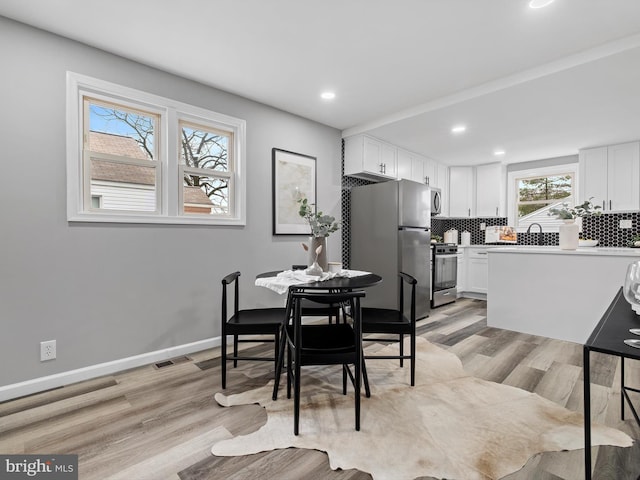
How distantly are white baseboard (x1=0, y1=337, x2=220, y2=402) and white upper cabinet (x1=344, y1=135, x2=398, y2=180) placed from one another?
2796 millimetres

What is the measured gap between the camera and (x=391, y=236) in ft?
12.8

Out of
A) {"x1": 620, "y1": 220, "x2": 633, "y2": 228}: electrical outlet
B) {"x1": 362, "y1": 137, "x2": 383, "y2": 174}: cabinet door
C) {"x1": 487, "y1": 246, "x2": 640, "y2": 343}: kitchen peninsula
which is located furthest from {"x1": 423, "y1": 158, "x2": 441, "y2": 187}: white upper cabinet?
{"x1": 620, "y1": 220, "x2": 633, "y2": 228}: electrical outlet

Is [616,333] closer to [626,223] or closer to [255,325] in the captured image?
[255,325]

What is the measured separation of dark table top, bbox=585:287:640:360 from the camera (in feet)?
2.96

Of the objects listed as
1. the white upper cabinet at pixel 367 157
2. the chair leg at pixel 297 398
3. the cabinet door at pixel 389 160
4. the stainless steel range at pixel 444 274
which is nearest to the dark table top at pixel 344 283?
the chair leg at pixel 297 398

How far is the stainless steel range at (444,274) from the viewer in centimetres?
475

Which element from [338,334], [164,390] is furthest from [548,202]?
[164,390]

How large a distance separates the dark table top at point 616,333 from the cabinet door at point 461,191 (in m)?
4.70

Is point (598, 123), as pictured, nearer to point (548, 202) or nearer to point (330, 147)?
point (548, 202)

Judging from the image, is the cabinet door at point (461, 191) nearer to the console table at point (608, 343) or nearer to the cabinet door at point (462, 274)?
the cabinet door at point (462, 274)

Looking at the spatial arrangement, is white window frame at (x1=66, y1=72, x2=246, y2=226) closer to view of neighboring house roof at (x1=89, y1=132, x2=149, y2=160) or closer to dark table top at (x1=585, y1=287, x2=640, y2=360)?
view of neighboring house roof at (x1=89, y1=132, x2=149, y2=160)

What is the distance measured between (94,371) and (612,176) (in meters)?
6.60

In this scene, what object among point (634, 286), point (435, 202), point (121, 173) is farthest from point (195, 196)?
point (435, 202)

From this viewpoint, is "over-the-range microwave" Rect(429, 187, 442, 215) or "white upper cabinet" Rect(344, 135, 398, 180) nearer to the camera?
"white upper cabinet" Rect(344, 135, 398, 180)
